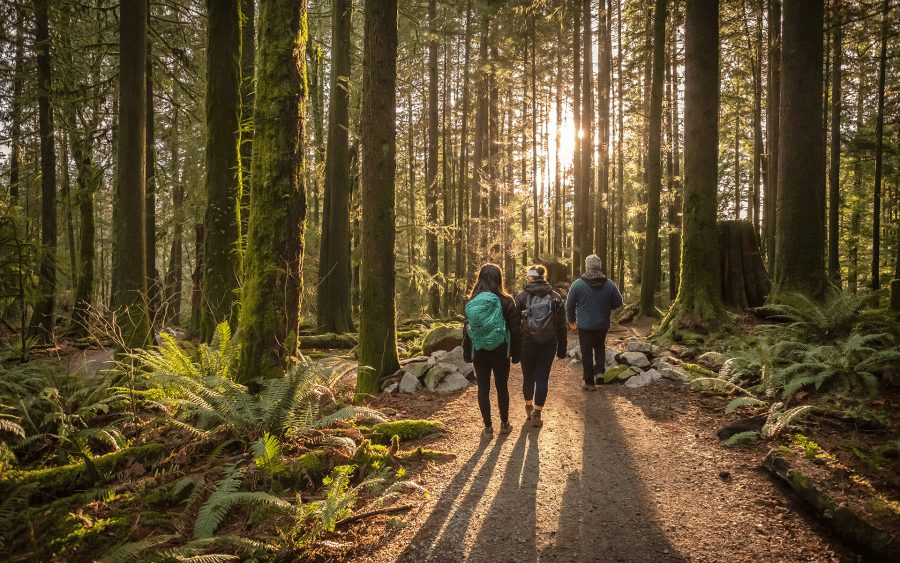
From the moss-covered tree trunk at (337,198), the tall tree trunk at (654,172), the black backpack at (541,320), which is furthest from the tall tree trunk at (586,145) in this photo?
the black backpack at (541,320)

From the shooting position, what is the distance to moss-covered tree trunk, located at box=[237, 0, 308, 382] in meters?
5.29

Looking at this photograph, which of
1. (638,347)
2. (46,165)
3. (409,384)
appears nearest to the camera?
(409,384)

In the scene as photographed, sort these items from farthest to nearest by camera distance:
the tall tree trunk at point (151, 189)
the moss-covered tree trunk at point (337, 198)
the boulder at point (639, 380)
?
1. the moss-covered tree trunk at point (337, 198)
2. the tall tree trunk at point (151, 189)
3. the boulder at point (639, 380)

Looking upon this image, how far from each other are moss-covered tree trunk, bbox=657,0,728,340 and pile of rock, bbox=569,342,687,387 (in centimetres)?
116

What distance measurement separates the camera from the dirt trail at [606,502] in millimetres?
3072

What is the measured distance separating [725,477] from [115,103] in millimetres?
14784

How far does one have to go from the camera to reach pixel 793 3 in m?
8.68

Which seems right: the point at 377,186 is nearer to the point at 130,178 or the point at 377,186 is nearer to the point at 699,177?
the point at 130,178

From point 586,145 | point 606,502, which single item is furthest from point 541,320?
point 586,145

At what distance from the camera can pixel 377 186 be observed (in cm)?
728

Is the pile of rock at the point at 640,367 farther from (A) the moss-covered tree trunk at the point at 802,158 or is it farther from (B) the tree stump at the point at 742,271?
(B) the tree stump at the point at 742,271

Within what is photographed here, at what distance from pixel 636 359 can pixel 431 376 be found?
407 centimetres

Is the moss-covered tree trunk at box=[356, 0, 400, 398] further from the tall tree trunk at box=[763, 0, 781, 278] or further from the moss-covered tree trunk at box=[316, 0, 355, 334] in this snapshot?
the tall tree trunk at box=[763, 0, 781, 278]

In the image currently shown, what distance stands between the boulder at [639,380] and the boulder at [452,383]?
3014 millimetres
